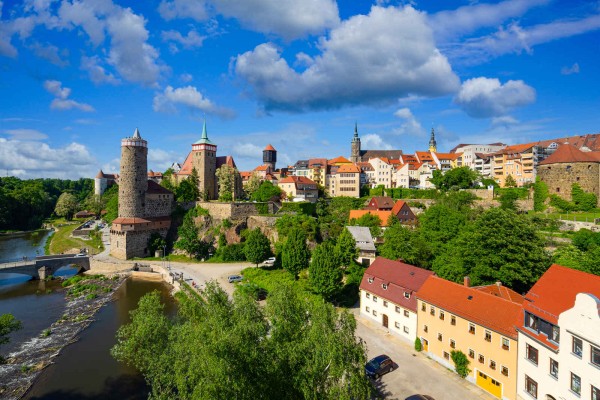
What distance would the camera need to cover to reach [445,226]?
1476 inches

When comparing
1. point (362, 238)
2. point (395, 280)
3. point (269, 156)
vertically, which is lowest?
point (395, 280)

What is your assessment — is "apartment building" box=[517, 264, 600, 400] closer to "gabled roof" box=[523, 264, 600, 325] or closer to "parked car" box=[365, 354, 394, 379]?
"gabled roof" box=[523, 264, 600, 325]

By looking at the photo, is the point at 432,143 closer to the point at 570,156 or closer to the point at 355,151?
the point at 355,151

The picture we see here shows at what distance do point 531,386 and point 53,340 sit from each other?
3284 centimetres

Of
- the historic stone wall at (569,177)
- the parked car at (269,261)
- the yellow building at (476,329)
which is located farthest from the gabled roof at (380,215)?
the yellow building at (476,329)

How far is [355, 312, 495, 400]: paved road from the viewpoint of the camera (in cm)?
1889

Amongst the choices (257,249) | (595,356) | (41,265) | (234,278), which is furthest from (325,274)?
(41,265)

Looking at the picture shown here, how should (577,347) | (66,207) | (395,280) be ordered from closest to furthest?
(577,347) < (395,280) < (66,207)

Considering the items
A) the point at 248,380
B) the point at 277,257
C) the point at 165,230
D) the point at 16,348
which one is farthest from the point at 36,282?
the point at 248,380

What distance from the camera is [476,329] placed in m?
19.8

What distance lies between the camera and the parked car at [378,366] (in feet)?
66.9

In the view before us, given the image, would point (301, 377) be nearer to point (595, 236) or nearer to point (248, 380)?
point (248, 380)

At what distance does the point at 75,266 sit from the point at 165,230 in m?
13.4

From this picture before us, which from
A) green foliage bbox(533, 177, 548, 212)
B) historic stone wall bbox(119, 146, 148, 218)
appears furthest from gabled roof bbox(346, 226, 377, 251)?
historic stone wall bbox(119, 146, 148, 218)
